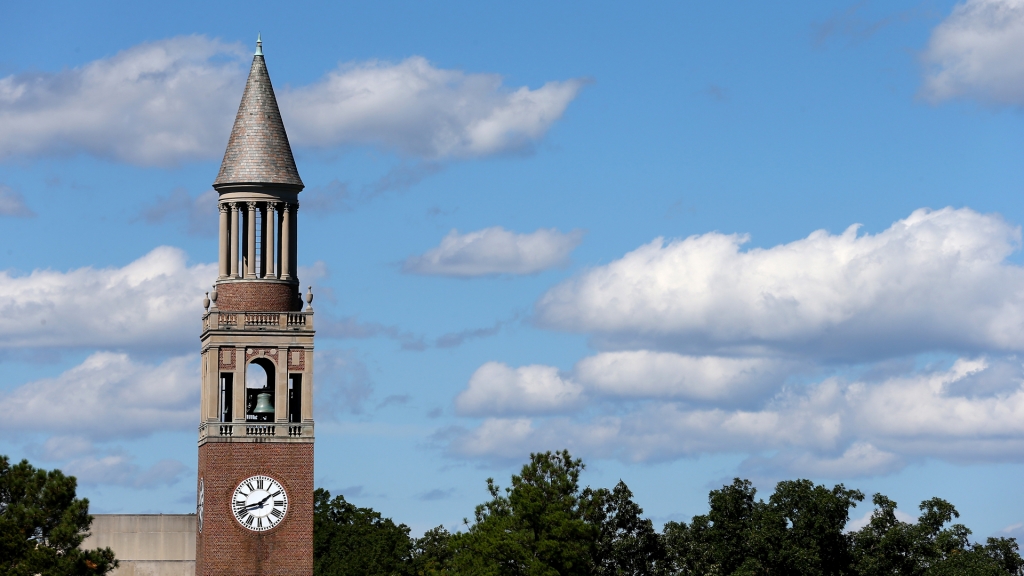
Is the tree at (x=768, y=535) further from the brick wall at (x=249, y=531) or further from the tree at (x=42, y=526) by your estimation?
the tree at (x=42, y=526)

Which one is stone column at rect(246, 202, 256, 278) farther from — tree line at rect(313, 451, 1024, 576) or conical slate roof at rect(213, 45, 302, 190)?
tree line at rect(313, 451, 1024, 576)

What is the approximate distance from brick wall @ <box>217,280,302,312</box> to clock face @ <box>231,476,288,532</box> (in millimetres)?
6515

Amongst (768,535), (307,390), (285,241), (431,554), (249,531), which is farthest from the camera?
(431,554)

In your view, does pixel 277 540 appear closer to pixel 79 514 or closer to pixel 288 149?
pixel 79 514

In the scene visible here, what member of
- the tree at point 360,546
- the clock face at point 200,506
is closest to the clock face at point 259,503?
the clock face at point 200,506

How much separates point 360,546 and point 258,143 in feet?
186

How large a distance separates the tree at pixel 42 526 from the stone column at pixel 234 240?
1108 centimetres

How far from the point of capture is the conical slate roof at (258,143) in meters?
81.6

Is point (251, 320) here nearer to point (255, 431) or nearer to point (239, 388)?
point (239, 388)

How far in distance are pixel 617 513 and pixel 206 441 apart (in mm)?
32493

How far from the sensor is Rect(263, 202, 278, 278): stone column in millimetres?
81875

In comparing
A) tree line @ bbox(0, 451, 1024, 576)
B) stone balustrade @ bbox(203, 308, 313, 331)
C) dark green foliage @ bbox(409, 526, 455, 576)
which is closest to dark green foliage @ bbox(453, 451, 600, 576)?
tree line @ bbox(0, 451, 1024, 576)

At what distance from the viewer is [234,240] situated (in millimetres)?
81688

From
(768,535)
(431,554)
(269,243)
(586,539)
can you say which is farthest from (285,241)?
(431,554)
